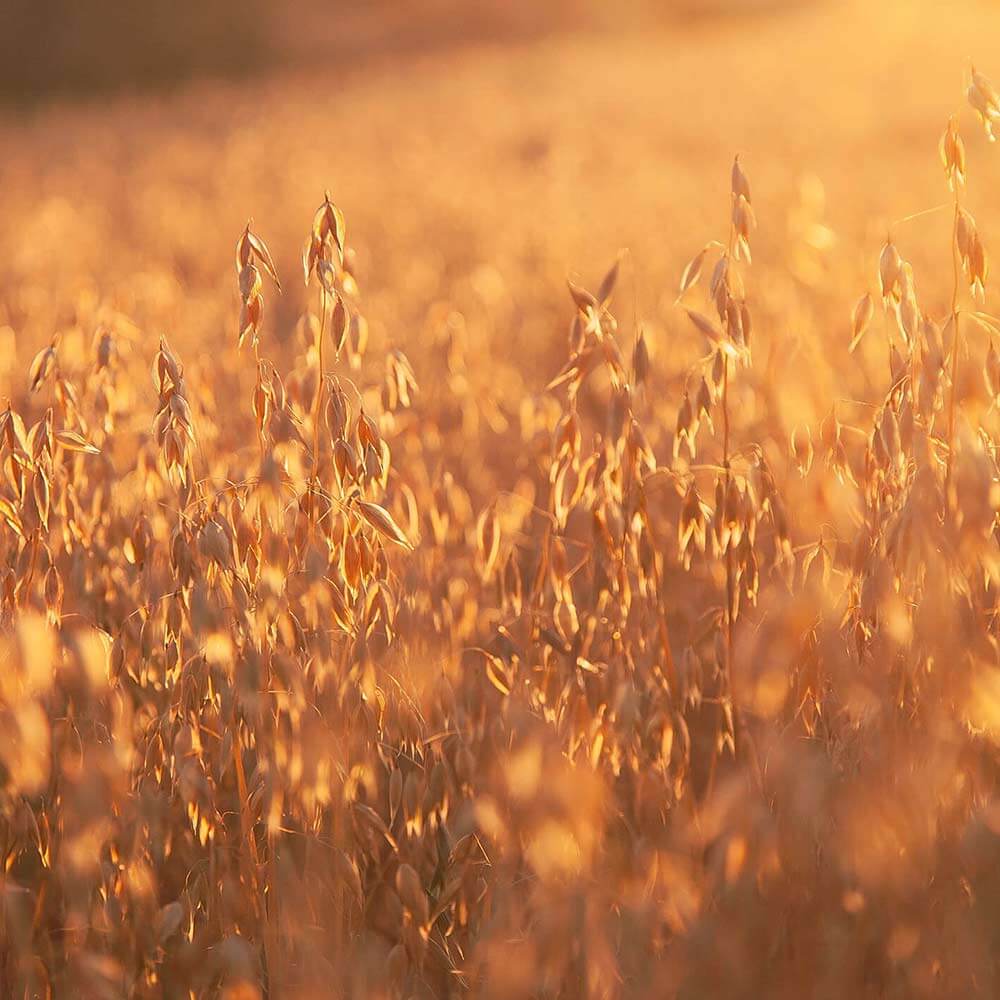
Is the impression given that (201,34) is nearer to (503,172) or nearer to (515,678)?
(503,172)

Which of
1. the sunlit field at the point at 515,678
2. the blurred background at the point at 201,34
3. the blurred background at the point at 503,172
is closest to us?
the sunlit field at the point at 515,678

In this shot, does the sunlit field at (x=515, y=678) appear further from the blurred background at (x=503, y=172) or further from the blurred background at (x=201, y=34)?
the blurred background at (x=201, y=34)

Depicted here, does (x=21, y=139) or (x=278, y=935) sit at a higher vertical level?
(x=21, y=139)

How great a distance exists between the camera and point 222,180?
8641mm

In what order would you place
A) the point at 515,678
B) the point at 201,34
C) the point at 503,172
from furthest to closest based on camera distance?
the point at 201,34, the point at 503,172, the point at 515,678

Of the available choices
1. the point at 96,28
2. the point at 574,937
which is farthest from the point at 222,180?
the point at 96,28

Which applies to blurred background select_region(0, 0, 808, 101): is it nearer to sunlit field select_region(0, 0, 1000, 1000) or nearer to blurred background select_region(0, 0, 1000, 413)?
blurred background select_region(0, 0, 1000, 413)

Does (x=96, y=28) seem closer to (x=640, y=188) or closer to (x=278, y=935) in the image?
(x=640, y=188)

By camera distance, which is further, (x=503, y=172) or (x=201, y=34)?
(x=201, y=34)

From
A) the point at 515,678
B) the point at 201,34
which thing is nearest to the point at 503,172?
the point at 515,678

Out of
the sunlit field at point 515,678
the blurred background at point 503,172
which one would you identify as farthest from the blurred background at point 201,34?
the sunlit field at point 515,678

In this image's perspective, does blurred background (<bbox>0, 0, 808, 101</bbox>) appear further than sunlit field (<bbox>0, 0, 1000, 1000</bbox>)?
Yes

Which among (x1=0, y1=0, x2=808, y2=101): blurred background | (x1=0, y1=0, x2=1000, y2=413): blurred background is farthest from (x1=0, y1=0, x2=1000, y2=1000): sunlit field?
(x1=0, y1=0, x2=808, y2=101): blurred background

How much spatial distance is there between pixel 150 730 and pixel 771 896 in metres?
0.75
